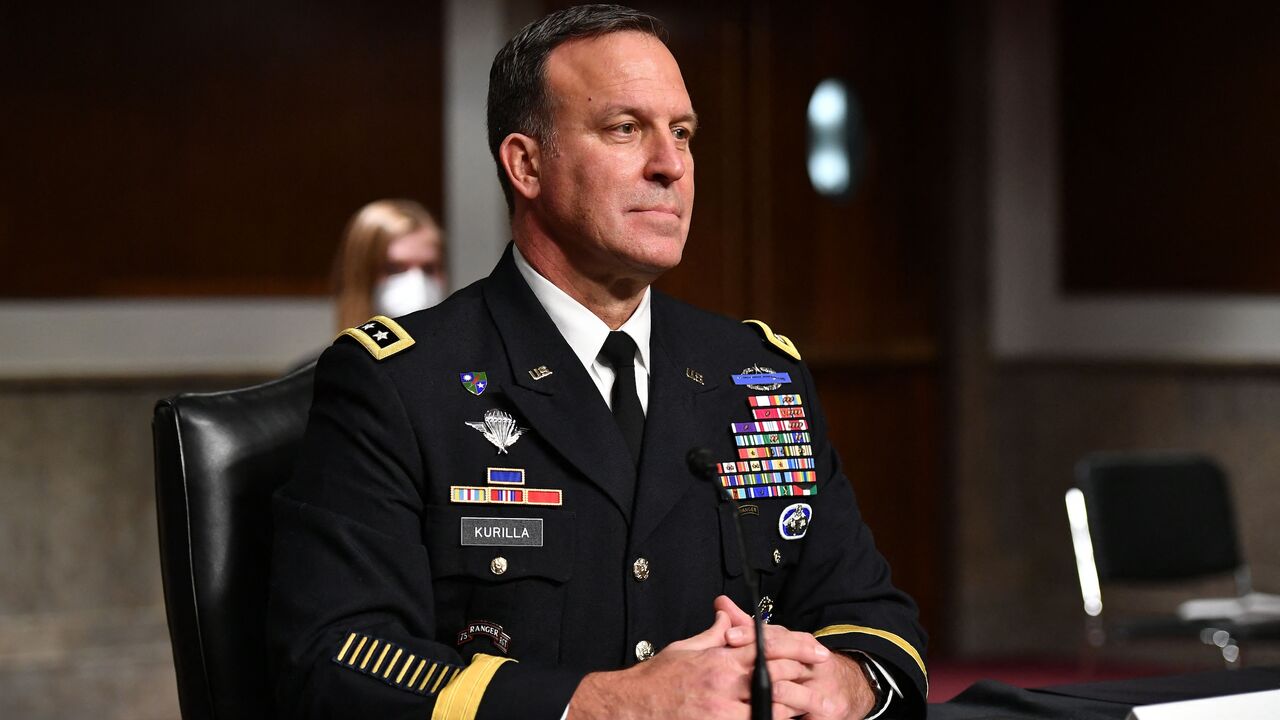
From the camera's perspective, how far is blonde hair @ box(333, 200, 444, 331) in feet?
14.4

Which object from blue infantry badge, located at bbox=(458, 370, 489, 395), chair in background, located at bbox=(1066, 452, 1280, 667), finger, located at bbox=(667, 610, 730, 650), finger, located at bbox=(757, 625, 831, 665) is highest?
blue infantry badge, located at bbox=(458, 370, 489, 395)

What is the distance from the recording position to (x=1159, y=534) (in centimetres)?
502

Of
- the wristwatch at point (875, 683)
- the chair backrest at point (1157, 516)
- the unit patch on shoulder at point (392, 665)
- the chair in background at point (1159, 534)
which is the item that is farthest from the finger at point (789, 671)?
the chair backrest at point (1157, 516)

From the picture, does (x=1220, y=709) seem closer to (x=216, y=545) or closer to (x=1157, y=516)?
(x=216, y=545)

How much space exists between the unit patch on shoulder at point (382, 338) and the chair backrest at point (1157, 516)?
11.2 feet

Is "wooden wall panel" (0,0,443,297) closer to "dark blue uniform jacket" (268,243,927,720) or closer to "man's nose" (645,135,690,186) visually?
"dark blue uniform jacket" (268,243,927,720)

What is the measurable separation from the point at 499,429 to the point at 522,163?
362 mm

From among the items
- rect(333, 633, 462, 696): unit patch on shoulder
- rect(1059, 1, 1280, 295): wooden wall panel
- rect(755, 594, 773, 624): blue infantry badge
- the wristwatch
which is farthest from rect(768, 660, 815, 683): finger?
rect(1059, 1, 1280, 295): wooden wall panel

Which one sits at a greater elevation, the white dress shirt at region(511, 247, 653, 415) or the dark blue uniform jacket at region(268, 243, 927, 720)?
the white dress shirt at region(511, 247, 653, 415)

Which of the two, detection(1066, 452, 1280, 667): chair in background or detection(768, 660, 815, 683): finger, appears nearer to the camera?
detection(768, 660, 815, 683): finger

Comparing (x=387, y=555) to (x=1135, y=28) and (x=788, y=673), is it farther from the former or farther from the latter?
(x=1135, y=28)

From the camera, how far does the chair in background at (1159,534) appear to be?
4.78 meters

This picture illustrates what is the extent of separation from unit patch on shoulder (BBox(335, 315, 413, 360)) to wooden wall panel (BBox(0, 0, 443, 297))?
3.58 metres

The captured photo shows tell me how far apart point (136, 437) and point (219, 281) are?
60cm
